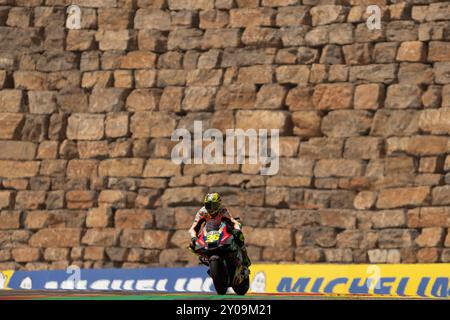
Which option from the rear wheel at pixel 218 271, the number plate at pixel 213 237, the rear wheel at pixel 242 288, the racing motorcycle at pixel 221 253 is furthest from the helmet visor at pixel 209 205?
the rear wheel at pixel 242 288

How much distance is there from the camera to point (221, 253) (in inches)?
696

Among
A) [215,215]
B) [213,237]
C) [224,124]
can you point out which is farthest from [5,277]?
[213,237]

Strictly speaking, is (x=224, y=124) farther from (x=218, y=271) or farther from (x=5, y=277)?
(x=218, y=271)

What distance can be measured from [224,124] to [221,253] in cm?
572

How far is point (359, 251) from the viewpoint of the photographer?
22047mm

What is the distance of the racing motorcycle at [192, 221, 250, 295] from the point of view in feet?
57.7

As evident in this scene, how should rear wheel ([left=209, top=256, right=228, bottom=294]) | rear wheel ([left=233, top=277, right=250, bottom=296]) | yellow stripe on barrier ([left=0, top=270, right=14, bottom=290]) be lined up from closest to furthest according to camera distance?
rear wheel ([left=209, top=256, right=228, bottom=294]) → rear wheel ([left=233, top=277, right=250, bottom=296]) → yellow stripe on barrier ([left=0, top=270, right=14, bottom=290])

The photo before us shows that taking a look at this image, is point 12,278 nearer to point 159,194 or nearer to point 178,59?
point 159,194

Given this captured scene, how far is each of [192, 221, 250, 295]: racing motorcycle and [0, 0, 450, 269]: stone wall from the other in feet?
14.7

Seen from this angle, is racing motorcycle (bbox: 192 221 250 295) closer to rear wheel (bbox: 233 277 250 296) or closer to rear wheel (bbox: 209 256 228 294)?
rear wheel (bbox: 209 256 228 294)

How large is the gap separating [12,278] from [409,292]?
22.6ft

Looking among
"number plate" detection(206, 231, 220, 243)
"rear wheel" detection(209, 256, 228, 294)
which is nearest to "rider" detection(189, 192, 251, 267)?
"number plate" detection(206, 231, 220, 243)

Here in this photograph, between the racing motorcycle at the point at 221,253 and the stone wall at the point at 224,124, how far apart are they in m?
4.48

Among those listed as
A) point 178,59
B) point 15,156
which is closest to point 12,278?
point 15,156
